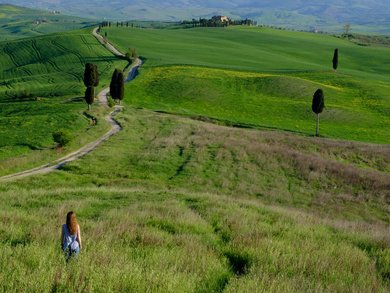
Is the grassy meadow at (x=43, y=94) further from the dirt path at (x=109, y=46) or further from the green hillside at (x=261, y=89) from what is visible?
the green hillside at (x=261, y=89)

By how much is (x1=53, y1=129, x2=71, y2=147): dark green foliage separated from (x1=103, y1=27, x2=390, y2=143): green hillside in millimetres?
33293

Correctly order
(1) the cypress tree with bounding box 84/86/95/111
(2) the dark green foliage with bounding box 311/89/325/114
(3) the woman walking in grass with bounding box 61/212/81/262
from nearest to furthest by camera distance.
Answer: (3) the woman walking in grass with bounding box 61/212/81/262 → (1) the cypress tree with bounding box 84/86/95/111 → (2) the dark green foliage with bounding box 311/89/325/114

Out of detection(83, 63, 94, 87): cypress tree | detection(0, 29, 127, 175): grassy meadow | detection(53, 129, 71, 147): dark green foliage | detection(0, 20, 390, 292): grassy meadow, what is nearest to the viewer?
detection(0, 20, 390, 292): grassy meadow

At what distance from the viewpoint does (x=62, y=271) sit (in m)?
7.31

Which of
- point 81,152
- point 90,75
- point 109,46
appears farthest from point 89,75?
point 109,46

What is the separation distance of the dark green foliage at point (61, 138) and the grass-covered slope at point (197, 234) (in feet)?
24.3

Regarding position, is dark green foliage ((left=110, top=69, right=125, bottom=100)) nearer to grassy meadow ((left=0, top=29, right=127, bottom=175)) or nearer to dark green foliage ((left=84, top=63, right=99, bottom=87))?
dark green foliage ((left=84, top=63, right=99, bottom=87))

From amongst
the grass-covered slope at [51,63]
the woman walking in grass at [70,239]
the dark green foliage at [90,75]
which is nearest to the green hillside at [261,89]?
the dark green foliage at [90,75]

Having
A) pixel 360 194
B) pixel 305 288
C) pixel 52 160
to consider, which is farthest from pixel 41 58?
pixel 305 288

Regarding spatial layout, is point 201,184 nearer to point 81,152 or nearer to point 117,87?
point 81,152

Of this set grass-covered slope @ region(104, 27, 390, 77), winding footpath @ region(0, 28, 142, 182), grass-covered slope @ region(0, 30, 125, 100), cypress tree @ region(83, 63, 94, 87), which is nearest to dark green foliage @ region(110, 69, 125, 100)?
winding footpath @ region(0, 28, 142, 182)

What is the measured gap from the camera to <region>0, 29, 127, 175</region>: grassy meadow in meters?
45.7

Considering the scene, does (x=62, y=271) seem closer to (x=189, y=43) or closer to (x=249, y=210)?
(x=249, y=210)

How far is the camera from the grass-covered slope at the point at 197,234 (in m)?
7.80
